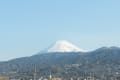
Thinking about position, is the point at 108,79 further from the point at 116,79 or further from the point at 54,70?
the point at 54,70

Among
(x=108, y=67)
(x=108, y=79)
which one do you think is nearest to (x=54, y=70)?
(x=108, y=67)

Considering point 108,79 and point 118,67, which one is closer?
point 108,79

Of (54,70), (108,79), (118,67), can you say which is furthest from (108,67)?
→ (108,79)

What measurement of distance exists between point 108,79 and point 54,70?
62.2 m

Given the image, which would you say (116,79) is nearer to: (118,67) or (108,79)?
(108,79)

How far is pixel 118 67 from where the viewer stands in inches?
7485

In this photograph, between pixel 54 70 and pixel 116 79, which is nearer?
pixel 116 79

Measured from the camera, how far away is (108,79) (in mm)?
121188

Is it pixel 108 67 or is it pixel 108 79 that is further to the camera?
pixel 108 67

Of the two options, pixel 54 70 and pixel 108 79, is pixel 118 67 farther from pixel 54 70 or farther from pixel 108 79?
pixel 108 79

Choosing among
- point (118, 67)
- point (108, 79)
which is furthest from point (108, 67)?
point (108, 79)

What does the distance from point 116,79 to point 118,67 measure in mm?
76864

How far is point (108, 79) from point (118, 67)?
70.0 m

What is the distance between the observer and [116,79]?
4491 inches
